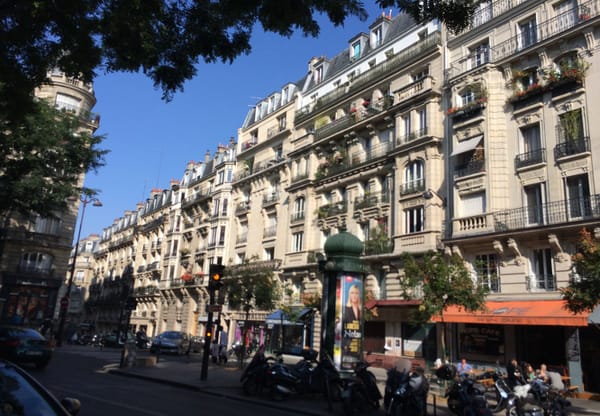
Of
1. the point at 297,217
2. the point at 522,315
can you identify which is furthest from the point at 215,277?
the point at 297,217

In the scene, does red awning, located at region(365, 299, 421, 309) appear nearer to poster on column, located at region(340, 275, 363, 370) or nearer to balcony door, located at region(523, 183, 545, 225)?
balcony door, located at region(523, 183, 545, 225)

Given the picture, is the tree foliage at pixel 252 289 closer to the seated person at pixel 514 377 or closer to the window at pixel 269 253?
the window at pixel 269 253

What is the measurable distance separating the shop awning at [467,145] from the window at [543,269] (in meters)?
5.60

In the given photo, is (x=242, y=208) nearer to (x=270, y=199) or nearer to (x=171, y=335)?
(x=270, y=199)

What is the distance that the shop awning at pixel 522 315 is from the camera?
17.2 m

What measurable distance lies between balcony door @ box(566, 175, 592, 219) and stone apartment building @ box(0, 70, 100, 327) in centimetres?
3252

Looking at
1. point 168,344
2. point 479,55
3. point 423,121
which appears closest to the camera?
point 479,55

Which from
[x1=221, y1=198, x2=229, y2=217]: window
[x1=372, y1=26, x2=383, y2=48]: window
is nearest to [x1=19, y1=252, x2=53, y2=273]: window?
[x1=221, y1=198, x2=229, y2=217]: window

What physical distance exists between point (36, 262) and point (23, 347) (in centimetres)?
2596

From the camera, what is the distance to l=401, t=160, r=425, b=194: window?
2594 centimetres

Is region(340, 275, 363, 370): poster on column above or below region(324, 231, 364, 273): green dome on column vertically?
below

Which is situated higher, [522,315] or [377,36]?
[377,36]

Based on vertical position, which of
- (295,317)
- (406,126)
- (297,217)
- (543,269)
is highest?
(406,126)

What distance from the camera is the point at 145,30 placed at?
6500 mm
